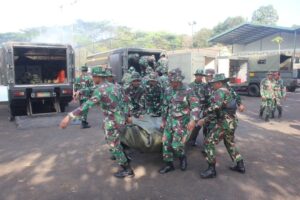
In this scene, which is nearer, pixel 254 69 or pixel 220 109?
pixel 220 109

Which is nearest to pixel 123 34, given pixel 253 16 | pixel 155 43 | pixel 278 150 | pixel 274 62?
pixel 155 43

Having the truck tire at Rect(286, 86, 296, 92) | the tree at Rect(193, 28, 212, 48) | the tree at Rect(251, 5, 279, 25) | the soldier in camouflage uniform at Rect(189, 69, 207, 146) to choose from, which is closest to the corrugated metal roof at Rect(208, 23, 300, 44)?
the truck tire at Rect(286, 86, 296, 92)

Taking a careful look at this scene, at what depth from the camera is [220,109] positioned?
4668mm

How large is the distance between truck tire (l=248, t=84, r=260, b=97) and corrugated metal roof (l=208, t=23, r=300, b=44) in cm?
1389

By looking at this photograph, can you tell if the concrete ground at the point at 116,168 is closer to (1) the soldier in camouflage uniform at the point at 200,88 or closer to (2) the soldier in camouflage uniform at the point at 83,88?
(1) the soldier in camouflage uniform at the point at 200,88

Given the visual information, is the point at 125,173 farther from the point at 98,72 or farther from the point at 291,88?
the point at 291,88

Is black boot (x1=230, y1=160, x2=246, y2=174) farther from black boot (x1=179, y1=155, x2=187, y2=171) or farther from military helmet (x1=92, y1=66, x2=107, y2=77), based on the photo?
military helmet (x1=92, y1=66, x2=107, y2=77)

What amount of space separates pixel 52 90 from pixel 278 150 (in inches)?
265

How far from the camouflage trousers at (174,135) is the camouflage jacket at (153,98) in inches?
57.6

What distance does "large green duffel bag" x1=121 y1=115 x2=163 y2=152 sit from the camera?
4.98 metres

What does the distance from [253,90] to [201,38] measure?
37.1m

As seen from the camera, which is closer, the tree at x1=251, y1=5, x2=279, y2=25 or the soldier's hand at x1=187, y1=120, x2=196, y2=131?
the soldier's hand at x1=187, y1=120, x2=196, y2=131

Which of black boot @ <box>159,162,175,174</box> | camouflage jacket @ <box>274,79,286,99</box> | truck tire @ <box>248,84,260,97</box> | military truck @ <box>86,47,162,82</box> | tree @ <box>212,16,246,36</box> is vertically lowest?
black boot @ <box>159,162,175,174</box>

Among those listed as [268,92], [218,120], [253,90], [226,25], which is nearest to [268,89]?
[268,92]
